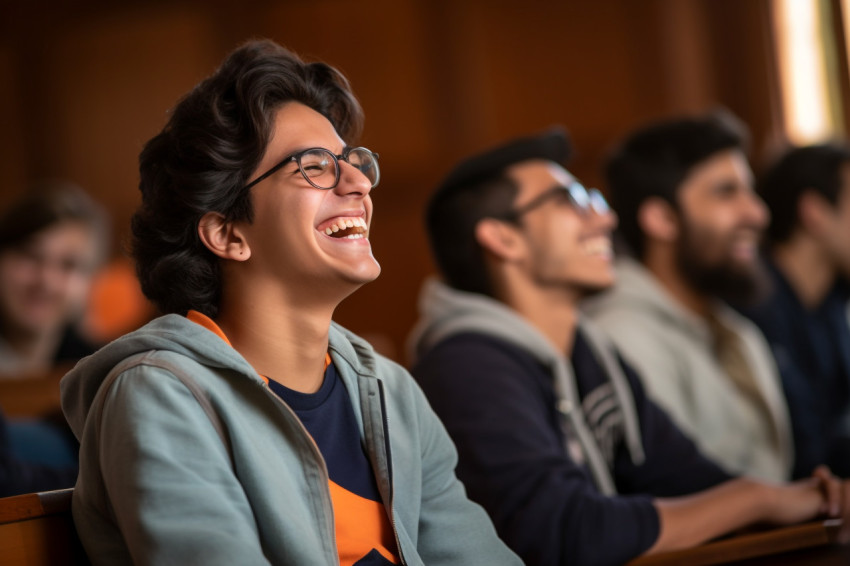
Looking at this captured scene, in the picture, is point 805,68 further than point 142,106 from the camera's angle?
No

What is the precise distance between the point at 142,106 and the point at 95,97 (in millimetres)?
334

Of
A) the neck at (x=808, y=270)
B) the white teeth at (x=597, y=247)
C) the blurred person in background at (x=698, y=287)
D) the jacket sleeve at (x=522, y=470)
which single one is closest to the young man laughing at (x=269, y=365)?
the jacket sleeve at (x=522, y=470)

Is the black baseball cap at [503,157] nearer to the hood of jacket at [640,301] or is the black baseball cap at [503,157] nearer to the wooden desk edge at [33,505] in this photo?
the hood of jacket at [640,301]

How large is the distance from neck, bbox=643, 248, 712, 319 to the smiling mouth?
1.82 metres

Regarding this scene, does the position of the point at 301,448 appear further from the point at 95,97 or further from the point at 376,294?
the point at 95,97

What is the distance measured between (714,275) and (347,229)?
6.09 feet

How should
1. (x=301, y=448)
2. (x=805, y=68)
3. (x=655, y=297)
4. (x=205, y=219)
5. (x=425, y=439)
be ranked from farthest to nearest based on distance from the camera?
1. (x=805, y=68)
2. (x=655, y=297)
3. (x=425, y=439)
4. (x=205, y=219)
5. (x=301, y=448)

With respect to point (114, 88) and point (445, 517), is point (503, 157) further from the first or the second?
point (114, 88)

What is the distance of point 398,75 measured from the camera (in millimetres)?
6230

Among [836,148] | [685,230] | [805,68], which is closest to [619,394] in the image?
[685,230]

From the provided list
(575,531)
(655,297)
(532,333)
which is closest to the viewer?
(575,531)

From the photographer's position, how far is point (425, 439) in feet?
Answer: 4.99

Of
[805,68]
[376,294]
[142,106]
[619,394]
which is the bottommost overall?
[376,294]

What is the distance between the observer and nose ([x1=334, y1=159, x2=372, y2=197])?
143cm
